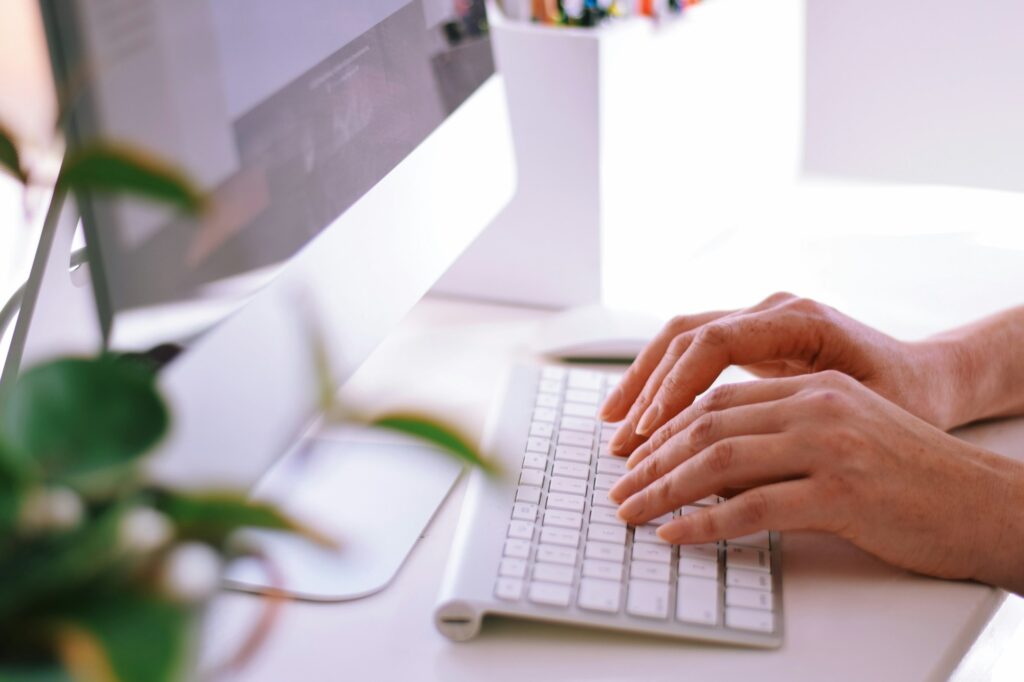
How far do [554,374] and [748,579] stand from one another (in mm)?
250

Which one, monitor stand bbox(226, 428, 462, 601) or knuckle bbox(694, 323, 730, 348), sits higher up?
knuckle bbox(694, 323, 730, 348)

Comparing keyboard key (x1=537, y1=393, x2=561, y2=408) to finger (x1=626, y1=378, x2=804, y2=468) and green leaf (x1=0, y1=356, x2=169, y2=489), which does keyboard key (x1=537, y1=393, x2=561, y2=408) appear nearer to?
finger (x1=626, y1=378, x2=804, y2=468)

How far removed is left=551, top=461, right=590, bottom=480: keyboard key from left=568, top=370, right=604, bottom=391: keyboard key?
0.11 metres

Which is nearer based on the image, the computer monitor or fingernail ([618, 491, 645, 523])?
the computer monitor

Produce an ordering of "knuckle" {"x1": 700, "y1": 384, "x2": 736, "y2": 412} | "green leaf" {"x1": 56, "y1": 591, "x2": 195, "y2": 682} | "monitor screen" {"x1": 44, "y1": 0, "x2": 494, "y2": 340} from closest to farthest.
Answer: "green leaf" {"x1": 56, "y1": 591, "x2": 195, "y2": 682} → "monitor screen" {"x1": 44, "y1": 0, "x2": 494, "y2": 340} → "knuckle" {"x1": 700, "y1": 384, "x2": 736, "y2": 412}

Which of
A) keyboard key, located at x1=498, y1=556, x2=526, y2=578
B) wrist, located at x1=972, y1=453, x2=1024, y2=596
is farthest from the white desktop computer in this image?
wrist, located at x1=972, y1=453, x2=1024, y2=596

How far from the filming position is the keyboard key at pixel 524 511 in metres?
0.61

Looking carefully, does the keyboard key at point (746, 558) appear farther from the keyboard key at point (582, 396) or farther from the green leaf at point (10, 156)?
the green leaf at point (10, 156)

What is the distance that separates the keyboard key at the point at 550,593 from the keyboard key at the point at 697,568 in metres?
0.06

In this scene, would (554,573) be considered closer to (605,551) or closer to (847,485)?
(605,551)

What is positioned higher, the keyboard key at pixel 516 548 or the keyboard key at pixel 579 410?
the keyboard key at pixel 516 548

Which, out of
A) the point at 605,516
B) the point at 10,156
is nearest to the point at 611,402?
the point at 605,516

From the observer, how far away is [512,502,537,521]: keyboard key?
23.9 inches

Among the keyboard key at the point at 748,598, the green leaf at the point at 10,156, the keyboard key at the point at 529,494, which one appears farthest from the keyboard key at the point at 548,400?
the green leaf at the point at 10,156
